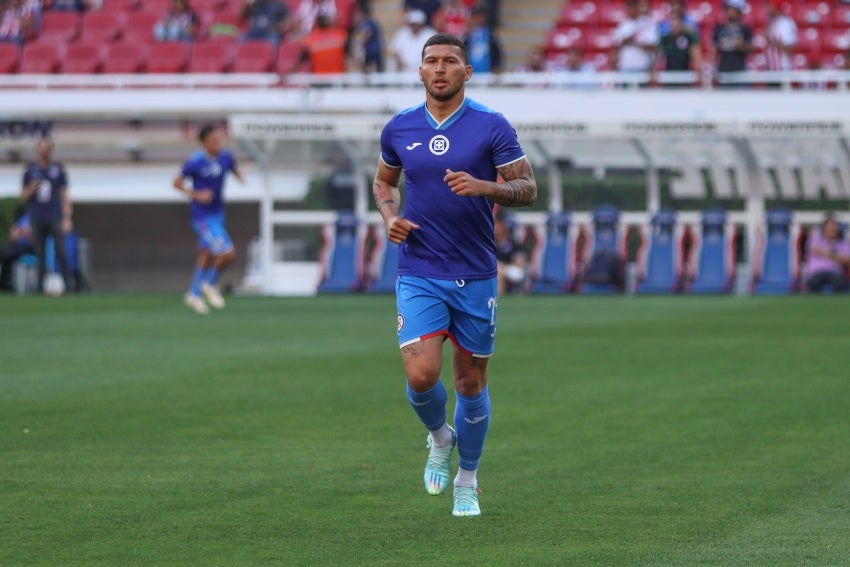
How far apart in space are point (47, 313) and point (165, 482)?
13097 mm

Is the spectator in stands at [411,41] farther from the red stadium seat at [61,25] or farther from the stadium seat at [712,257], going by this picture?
the red stadium seat at [61,25]

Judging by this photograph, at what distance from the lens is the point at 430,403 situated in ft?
24.5

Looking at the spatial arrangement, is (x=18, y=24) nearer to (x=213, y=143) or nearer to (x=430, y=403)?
(x=213, y=143)

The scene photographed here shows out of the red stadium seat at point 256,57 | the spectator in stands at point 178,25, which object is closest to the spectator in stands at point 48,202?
the red stadium seat at point 256,57

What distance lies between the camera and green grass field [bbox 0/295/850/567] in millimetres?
6516

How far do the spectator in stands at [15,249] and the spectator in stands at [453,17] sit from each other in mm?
8072

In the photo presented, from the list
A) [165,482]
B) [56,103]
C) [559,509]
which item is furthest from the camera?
[56,103]

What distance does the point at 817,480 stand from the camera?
26.6 ft

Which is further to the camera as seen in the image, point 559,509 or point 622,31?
point 622,31

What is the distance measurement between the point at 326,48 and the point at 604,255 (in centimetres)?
634

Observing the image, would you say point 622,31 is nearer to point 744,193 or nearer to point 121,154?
point 744,193

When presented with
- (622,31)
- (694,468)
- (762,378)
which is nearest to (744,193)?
(622,31)

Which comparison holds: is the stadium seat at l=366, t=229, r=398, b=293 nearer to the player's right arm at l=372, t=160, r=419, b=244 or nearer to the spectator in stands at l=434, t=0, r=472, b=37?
the spectator in stands at l=434, t=0, r=472, b=37

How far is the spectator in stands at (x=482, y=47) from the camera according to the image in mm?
27688
